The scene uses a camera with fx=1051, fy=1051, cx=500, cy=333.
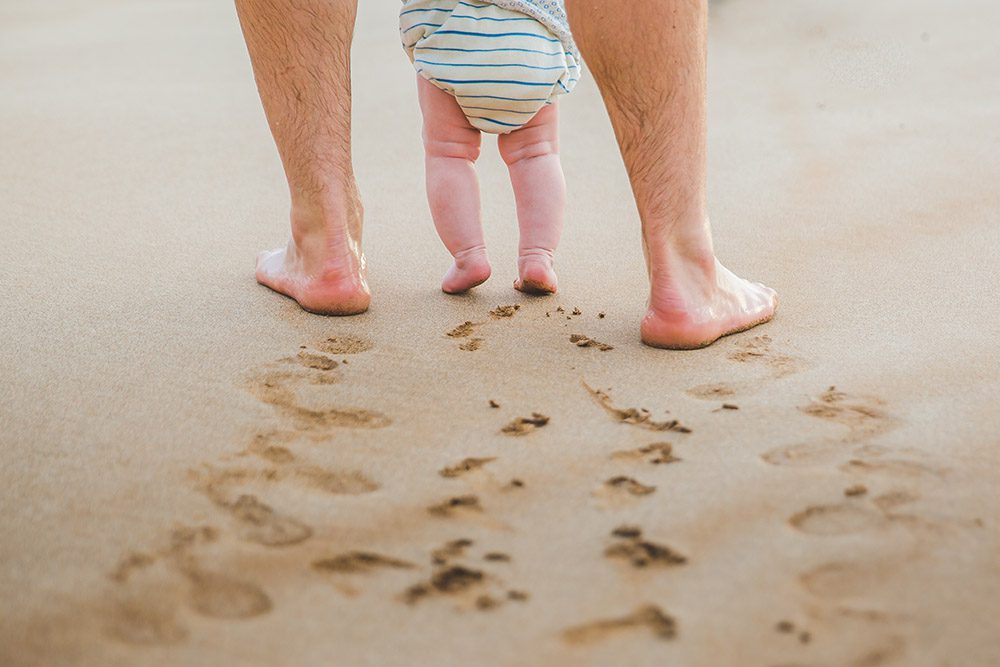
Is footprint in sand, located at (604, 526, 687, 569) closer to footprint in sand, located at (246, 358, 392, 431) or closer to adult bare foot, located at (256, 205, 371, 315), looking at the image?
footprint in sand, located at (246, 358, 392, 431)

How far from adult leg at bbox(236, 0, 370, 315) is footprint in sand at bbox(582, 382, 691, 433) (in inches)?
20.3

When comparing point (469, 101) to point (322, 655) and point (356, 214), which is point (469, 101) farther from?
point (322, 655)

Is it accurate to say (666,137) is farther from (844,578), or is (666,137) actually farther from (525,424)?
(844,578)

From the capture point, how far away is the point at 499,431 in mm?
1269

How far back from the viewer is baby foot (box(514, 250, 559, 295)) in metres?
1.76

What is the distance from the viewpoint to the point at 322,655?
0.87 m

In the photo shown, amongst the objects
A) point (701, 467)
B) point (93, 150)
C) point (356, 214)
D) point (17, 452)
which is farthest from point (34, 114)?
point (701, 467)

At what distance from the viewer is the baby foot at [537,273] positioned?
1763 millimetres

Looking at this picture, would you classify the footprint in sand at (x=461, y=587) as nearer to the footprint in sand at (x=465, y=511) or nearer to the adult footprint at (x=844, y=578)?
the footprint in sand at (x=465, y=511)

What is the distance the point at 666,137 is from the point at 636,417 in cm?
45

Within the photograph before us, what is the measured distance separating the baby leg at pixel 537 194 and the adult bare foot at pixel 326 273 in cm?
28

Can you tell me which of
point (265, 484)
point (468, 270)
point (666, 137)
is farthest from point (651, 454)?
point (468, 270)

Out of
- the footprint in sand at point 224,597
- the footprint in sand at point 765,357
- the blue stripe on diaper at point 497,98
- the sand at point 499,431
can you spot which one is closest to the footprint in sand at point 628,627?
the sand at point 499,431

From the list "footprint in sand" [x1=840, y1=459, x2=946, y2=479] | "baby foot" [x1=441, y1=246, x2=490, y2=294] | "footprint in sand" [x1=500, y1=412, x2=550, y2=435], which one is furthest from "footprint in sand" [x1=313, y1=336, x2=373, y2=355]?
"footprint in sand" [x1=840, y1=459, x2=946, y2=479]
